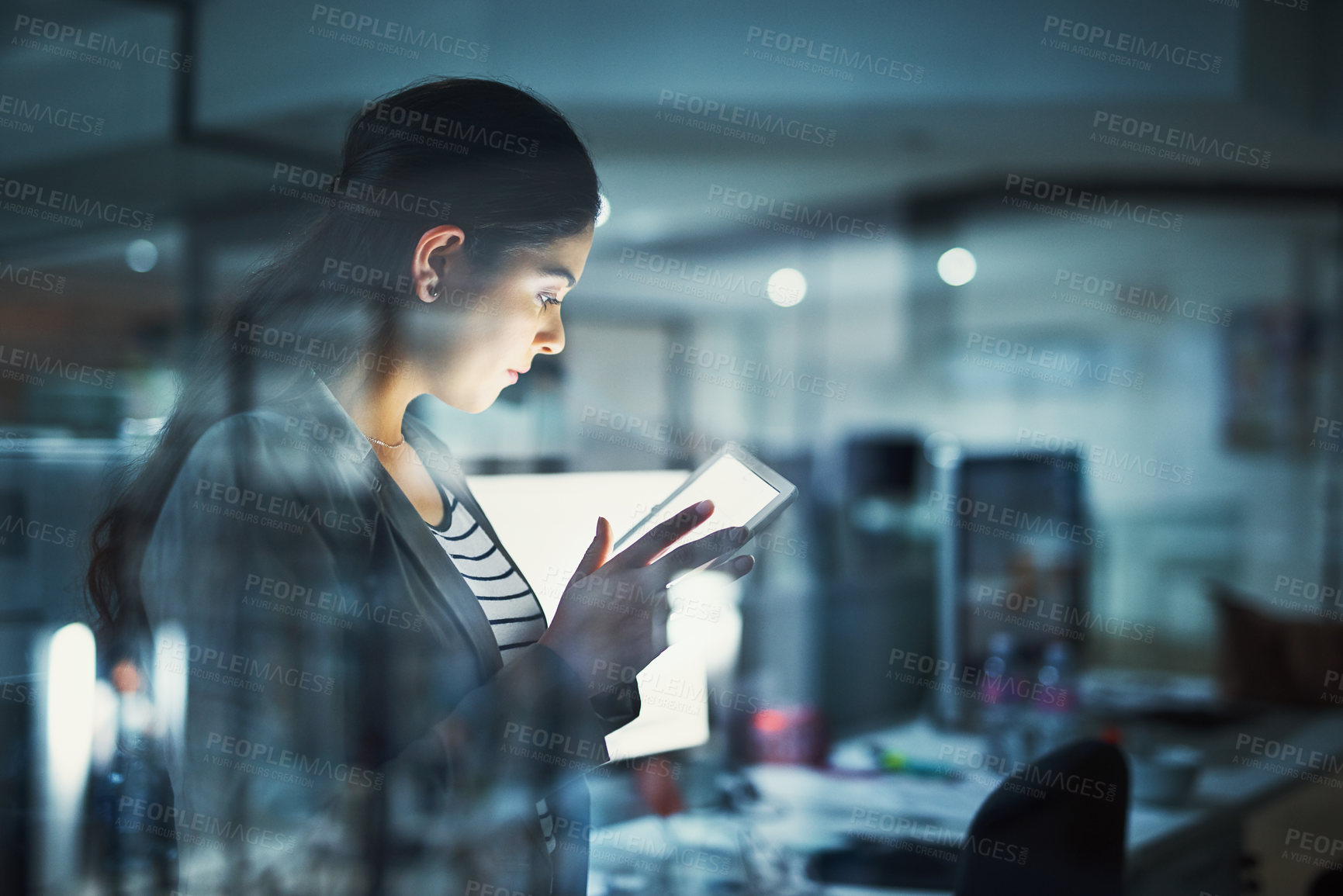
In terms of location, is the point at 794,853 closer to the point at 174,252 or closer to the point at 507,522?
the point at 507,522

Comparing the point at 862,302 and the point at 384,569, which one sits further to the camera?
the point at 862,302

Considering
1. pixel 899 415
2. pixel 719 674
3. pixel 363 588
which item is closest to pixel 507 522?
pixel 363 588

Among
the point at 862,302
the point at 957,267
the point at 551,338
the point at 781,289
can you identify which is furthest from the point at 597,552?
the point at 862,302

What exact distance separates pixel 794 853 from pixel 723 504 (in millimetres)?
832

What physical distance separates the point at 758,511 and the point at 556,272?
28cm

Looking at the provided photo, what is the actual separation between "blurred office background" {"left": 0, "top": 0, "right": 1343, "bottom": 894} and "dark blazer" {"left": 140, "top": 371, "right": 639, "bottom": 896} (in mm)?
179

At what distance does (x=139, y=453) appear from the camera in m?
0.91

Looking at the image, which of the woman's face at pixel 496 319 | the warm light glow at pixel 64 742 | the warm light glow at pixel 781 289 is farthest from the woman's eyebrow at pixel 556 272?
the warm light glow at pixel 781 289

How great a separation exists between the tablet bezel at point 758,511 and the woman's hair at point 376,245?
10.2 inches

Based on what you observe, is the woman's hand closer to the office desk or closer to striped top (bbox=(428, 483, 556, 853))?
striped top (bbox=(428, 483, 556, 853))

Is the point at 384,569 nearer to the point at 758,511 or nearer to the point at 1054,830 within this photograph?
the point at 758,511

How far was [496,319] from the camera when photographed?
0.87m

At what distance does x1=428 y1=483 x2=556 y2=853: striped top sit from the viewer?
2.74 ft

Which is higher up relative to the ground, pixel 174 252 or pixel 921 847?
pixel 174 252
